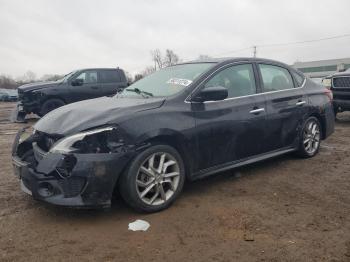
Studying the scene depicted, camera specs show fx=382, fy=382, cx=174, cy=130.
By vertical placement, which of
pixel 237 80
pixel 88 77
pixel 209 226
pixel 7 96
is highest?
pixel 7 96

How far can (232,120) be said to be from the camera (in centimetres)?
455

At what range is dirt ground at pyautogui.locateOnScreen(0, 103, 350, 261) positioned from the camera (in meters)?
3.03

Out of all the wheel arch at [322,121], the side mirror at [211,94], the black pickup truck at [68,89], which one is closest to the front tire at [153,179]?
the side mirror at [211,94]

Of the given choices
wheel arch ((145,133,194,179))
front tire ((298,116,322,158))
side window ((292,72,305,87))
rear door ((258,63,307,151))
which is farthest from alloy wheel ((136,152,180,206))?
side window ((292,72,305,87))

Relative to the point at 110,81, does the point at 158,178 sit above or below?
below

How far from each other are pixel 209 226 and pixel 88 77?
32.6 ft

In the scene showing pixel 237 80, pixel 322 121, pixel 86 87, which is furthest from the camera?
pixel 86 87

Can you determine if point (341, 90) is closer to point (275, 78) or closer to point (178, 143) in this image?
point (275, 78)

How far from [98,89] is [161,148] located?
30.0ft

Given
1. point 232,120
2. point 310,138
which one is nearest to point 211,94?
point 232,120

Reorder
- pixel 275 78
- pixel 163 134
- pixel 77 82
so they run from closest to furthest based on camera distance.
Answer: pixel 163 134, pixel 275 78, pixel 77 82

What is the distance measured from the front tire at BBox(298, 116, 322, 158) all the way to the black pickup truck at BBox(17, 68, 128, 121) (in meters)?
8.12

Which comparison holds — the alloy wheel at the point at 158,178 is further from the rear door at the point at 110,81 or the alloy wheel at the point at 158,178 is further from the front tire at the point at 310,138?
the rear door at the point at 110,81

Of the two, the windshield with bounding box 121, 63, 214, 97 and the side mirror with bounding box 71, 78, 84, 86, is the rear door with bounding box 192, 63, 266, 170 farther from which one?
the side mirror with bounding box 71, 78, 84, 86
